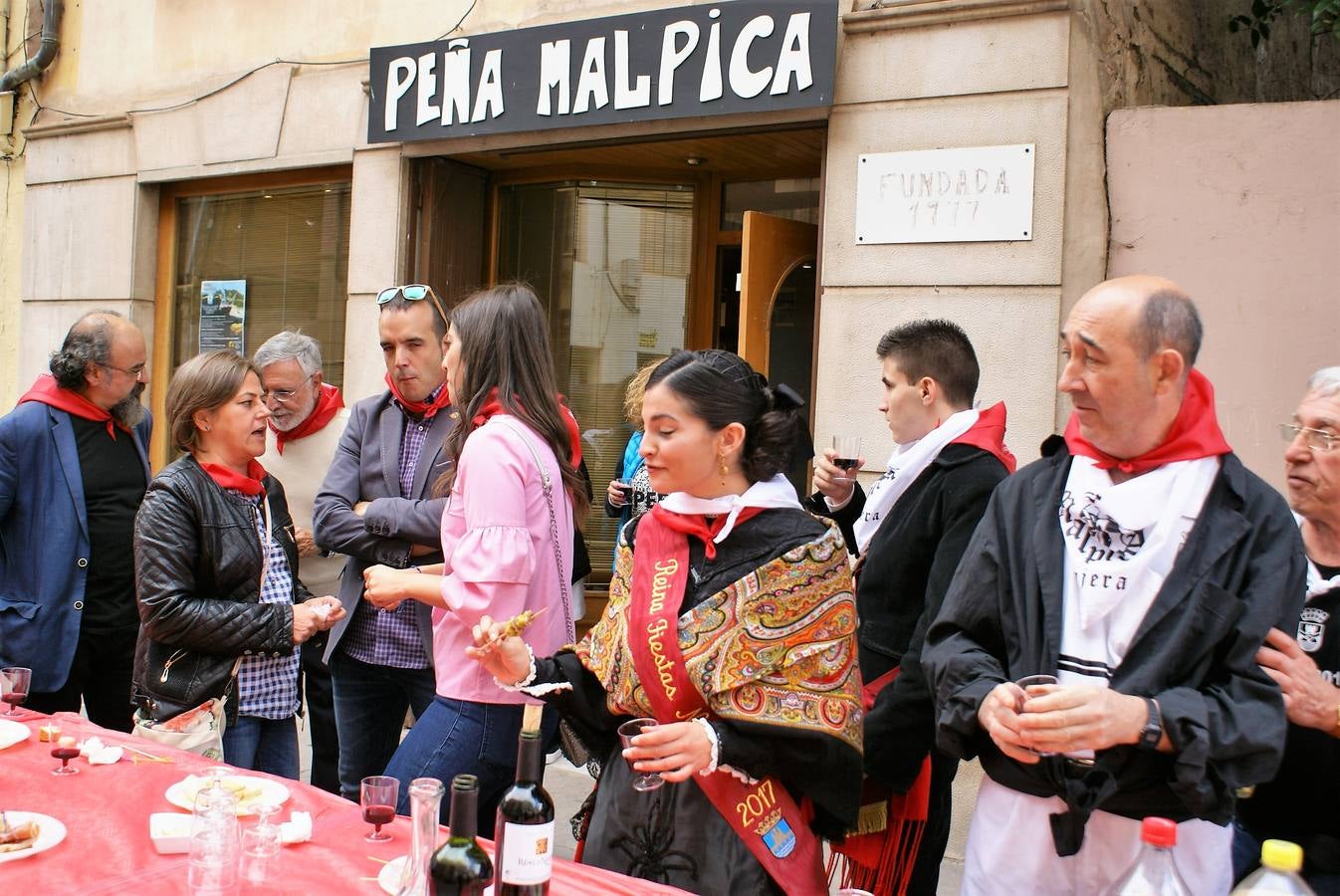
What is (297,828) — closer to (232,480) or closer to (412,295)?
(232,480)

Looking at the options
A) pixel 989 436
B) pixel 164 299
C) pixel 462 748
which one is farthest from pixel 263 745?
pixel 164 299

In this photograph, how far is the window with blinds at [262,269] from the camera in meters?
7.59

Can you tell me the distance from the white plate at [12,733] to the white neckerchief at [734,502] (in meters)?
1.72

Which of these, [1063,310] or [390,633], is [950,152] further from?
[390,633]

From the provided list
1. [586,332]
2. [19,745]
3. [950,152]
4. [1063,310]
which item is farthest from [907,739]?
[586,332]

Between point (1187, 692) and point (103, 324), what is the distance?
399 cm

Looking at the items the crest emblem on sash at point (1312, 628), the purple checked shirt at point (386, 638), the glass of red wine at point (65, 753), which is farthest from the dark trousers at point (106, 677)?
the crest emblem on sash at point (1312, 628)

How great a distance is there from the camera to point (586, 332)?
24.0ft

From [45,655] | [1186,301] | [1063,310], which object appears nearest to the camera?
[1186,301]

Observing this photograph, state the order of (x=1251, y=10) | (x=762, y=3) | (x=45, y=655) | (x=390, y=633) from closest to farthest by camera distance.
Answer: (x=390, y=633) < (x=45, y=655) < (x=762, y=3) < (x=1251, y=10)

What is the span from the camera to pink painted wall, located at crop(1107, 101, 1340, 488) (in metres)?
4.85

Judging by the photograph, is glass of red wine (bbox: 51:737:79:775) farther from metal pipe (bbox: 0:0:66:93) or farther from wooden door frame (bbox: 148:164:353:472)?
metal pipe (bbox: 0:0:66:93)

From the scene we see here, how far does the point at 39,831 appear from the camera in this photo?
232 centimetres

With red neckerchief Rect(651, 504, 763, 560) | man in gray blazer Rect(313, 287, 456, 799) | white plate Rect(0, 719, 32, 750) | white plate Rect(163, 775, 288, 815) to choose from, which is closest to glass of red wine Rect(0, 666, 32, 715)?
white plate Rect(0, 719, 32, 750)
